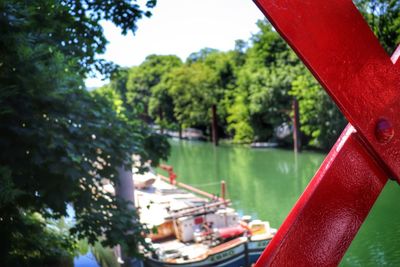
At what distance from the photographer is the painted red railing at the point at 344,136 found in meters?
0.66

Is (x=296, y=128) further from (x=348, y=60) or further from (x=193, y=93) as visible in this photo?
(x=348, y=60)

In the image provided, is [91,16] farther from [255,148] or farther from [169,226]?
[255,148]

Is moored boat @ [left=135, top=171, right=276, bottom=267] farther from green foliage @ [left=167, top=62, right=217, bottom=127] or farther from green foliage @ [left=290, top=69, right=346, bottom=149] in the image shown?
green foliage @ [left=167, top=62, right=217, bottom=127]

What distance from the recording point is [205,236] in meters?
10.1

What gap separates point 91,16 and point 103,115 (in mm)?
827

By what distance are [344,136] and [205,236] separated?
9.61m

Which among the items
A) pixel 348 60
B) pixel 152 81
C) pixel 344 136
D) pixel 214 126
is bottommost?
pixel 214 126

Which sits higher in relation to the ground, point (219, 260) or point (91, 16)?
point (91, 16)

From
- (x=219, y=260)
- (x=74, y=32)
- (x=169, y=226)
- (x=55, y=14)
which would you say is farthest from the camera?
(x=169, y=226)

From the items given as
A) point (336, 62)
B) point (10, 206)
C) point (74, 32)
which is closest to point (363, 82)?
point (336, 62)

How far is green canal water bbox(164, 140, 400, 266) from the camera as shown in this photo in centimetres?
805

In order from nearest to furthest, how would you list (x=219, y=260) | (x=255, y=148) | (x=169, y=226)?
(x=219, y=260) → (x=169, y=226) → (x=255, y=148)

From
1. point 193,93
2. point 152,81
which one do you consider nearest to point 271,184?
point 193,93

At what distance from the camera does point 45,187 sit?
2982mm
